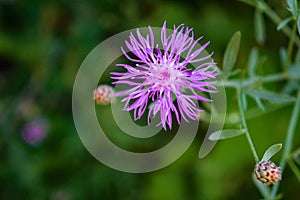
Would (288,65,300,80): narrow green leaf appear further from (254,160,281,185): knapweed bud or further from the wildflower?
the wildflower

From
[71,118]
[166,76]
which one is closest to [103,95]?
[166,76]

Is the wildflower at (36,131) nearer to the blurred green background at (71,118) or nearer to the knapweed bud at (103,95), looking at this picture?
the blurred green background at (71,118)

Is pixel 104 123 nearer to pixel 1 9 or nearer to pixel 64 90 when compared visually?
pixel 64 90

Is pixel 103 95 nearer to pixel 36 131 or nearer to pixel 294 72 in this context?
pixel 294 72

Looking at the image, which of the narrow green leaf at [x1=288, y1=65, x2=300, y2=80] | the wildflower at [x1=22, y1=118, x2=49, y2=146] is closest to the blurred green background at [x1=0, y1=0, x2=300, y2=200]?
the wildflower at [x1=22, y1=118, x2=49, y2=146]

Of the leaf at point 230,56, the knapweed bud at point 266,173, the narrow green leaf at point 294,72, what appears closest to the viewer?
the knapweed bud at point 266,173

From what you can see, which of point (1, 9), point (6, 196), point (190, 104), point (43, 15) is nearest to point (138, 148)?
point (6, 196)

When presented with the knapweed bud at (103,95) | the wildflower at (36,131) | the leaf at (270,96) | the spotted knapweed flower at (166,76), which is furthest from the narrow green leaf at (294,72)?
the wildflower at (36,131)

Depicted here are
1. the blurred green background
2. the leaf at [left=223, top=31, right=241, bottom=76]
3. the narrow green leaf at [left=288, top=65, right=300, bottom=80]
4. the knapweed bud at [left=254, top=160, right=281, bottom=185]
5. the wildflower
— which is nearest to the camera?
the knapweed bud at [left=254, top=160, right=281, bottom=185]
